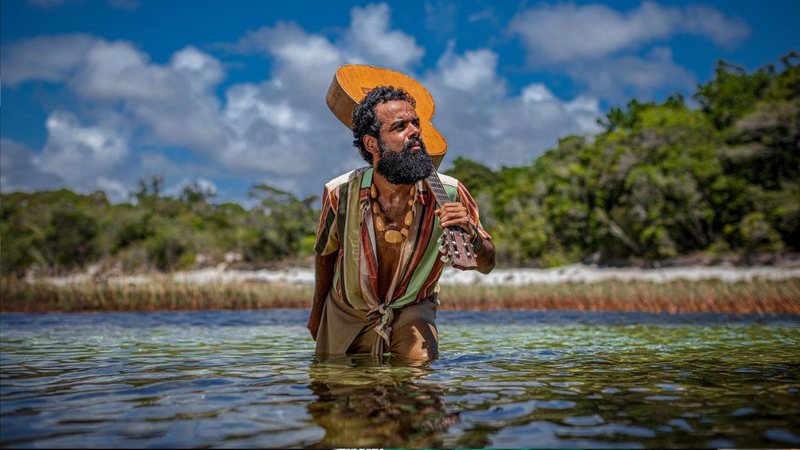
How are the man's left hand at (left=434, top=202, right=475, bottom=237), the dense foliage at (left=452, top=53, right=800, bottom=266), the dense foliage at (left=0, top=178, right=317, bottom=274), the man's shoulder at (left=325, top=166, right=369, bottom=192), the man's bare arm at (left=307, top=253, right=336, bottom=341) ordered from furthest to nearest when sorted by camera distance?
1. the dense foliage at (left=0, top=178, right=317, bottom=274)
2. the dense foliage at (left=452, top=53, right=800, bottom=266)
3. the man's bare arm at (left=307, top=253, right=336, bottom=341)
4. the man's shoulder at (left=325, top=166, right=369, bottom=192)
5. the man's left hand at (left=434, top=202, right=475, bottom=237)

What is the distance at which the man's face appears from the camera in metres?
4.41

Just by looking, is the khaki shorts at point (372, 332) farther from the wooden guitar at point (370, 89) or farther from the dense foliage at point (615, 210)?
the dense foliage at point (615, 210)

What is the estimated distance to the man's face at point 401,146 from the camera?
441cm

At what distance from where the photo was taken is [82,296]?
18094 mm

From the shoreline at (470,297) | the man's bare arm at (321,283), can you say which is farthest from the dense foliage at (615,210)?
the man's bare arm at (321,283)

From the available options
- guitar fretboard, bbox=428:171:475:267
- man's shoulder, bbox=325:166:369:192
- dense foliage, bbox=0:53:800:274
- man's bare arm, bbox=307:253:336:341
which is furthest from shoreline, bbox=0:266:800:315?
guitar fretboard, bbox=428:171:475:267

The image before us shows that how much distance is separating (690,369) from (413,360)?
73.8 inches

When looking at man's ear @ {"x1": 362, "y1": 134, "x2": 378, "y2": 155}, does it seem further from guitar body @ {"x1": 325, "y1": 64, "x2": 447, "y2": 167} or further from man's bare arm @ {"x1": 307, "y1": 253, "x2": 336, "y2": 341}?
man's bare arm @ {"x1": 307, "y1": 253, "x2": 336, "y2": 341}

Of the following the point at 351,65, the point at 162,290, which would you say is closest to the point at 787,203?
the point at 162,290

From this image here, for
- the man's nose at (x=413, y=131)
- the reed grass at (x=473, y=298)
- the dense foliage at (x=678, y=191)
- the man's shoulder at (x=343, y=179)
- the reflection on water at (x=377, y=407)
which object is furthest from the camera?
the dense foliage at (x=678, y=191)

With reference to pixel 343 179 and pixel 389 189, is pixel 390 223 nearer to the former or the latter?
pixel 389 189

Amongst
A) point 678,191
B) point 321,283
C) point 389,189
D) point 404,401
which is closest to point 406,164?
point 389,189

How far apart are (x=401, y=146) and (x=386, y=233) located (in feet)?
2.08

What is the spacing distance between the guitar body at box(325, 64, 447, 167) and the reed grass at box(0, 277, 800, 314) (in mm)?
13447
